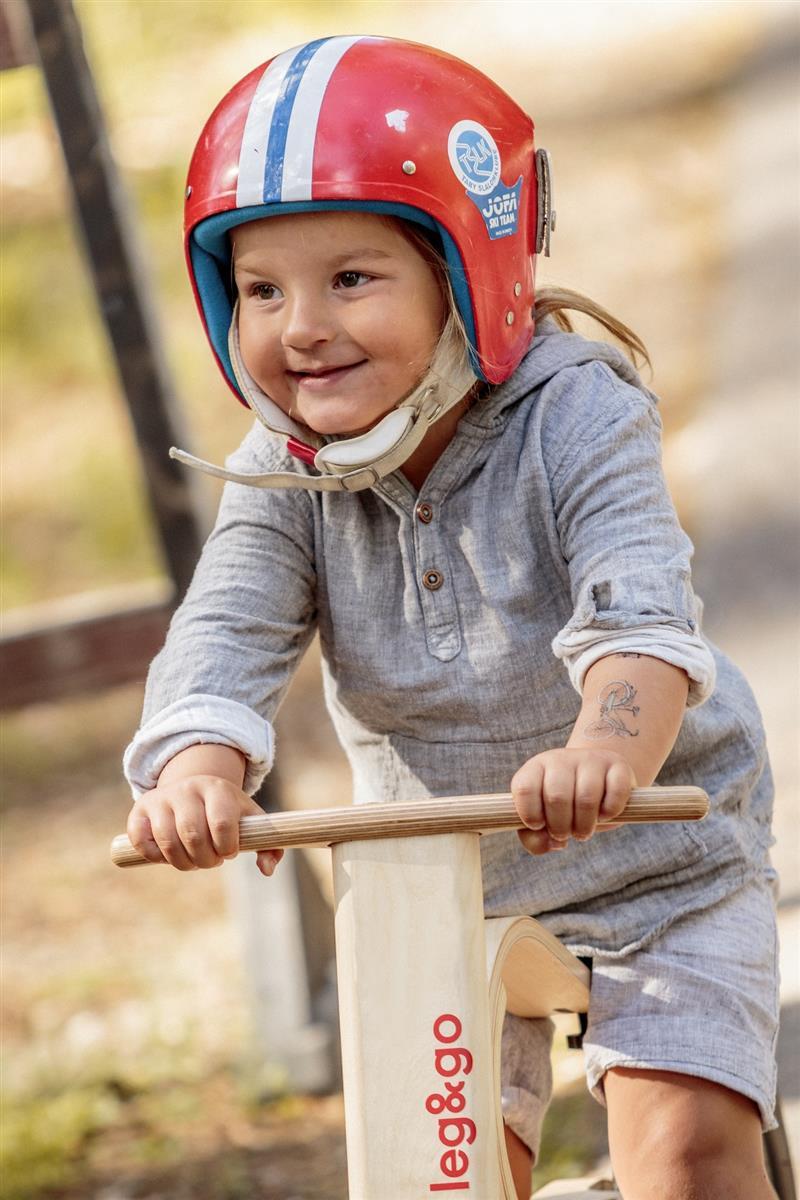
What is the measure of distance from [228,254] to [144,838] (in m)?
0.89

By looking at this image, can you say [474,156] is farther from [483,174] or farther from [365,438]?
[365,438]

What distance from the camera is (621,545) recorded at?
2.01m

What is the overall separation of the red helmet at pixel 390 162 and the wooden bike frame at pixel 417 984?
2.42 feet

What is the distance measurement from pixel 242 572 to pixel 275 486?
19 cm

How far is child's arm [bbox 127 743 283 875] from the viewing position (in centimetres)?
184

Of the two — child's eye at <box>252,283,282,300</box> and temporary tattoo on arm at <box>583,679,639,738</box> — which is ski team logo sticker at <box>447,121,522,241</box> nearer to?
child's eye at <box>252,283,282,300</box>

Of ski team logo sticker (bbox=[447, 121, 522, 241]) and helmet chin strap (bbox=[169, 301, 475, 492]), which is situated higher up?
ski team logo sticker (bbox=[447, 121, 522, 241])

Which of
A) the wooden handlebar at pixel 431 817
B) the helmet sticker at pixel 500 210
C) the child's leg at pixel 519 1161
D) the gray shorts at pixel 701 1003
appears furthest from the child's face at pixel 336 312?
the child's leg at pixel 519 1161

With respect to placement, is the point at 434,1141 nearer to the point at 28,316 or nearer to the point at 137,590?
the point at 137,590

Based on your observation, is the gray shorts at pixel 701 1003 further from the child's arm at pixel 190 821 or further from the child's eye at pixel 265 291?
the child's eye at pixel 265 291

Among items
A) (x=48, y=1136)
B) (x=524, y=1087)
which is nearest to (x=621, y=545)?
(x=524, y=1087)

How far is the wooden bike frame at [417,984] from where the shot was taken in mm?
1722

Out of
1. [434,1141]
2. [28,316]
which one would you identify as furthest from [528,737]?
[28,316]

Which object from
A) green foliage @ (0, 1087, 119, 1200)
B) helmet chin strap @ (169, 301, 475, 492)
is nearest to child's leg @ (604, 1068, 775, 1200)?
helmet chin strap @ (169, 301, 475, 492)
